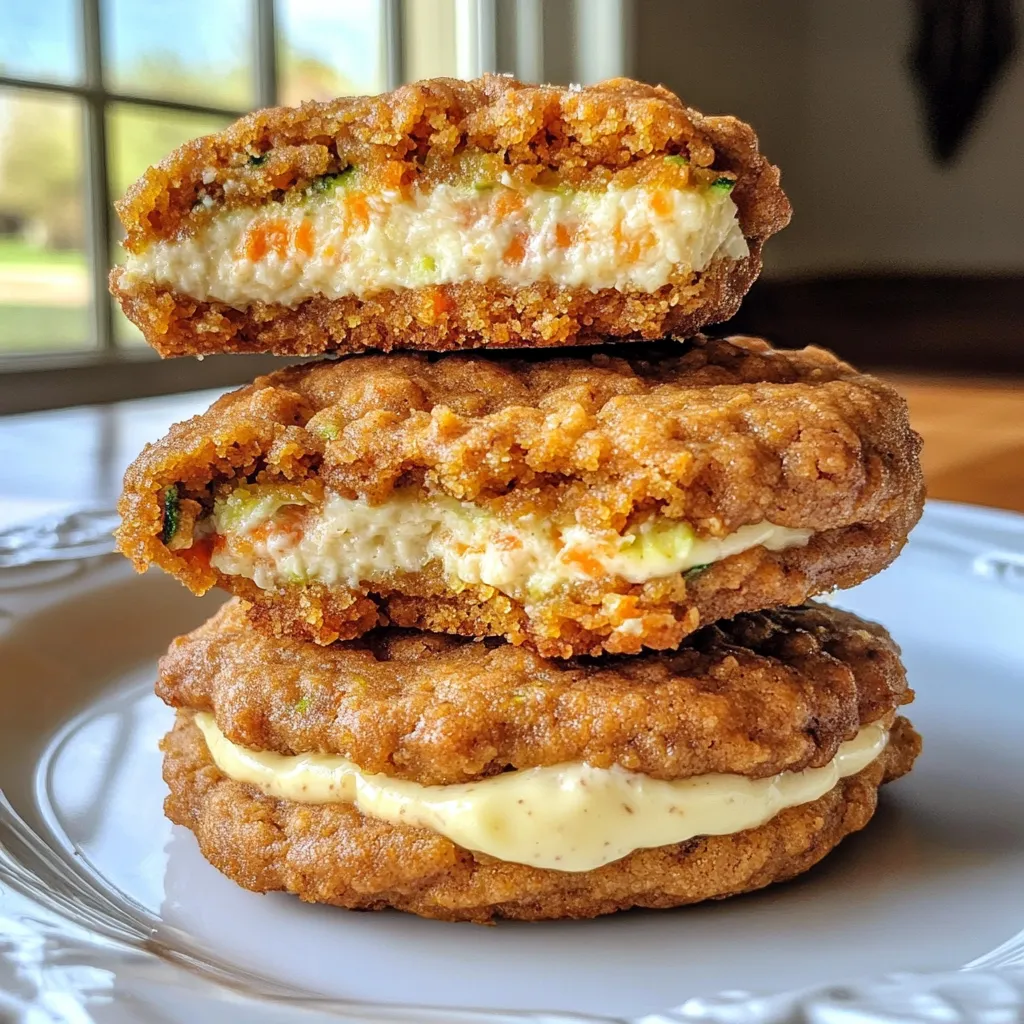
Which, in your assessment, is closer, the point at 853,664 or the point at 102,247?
the point at 853,664

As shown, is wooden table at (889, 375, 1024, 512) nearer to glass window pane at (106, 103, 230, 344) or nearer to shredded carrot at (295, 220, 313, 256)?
shredded carrot at (295, 220, 313, 256)

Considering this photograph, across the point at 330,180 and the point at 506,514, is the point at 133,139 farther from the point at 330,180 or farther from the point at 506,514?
the point at 506,514

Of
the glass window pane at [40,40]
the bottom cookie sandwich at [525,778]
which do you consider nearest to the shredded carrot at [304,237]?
the bottom cookie sandwich at [525,778]

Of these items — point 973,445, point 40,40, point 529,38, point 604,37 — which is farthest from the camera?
point 529,38

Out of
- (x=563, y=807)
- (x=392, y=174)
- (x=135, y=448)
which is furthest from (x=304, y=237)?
(x=135, y=448)

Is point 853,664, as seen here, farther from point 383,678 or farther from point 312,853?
point 312,853

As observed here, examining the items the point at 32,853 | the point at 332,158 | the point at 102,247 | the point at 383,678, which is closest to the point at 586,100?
the point at 332,158

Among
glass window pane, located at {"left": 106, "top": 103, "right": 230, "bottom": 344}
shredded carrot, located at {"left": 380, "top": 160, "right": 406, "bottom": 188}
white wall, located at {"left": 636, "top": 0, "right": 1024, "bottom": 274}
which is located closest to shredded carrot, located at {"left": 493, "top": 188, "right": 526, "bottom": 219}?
shredded carrot, located at {"left": 380, "top": 160, "right": 406, "bottom": 188}

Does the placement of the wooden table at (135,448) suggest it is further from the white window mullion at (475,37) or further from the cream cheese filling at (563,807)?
the white window mullion at (475,37)
